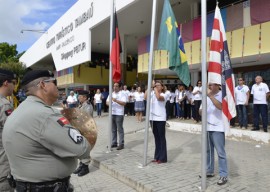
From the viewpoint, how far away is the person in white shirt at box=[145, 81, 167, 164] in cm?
633

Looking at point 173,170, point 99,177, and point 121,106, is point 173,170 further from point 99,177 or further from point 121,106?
point 121,106

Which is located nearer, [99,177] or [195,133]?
[99,177]

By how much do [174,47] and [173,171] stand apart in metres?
2.46

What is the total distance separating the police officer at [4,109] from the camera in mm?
2925

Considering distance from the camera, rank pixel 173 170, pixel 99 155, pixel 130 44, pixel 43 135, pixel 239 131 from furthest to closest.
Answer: pixel 130 44 < pixel 239 131 < pixel 99 155 < pixel 173 170 < pixel 43 135

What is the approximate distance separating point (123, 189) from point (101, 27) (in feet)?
48.1

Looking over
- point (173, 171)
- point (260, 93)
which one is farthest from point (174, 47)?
point (260, 93)

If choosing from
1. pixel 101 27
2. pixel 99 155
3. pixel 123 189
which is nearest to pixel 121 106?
pixel 99 155

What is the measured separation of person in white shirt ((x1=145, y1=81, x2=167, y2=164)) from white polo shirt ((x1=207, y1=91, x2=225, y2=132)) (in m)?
1.45

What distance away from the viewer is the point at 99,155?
24.8 feet

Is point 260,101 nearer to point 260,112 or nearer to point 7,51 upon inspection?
point 260,112

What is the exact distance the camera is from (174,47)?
5543mm

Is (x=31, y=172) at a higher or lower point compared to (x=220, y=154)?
higher

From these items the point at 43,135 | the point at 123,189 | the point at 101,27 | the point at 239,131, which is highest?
the point at 101,27
